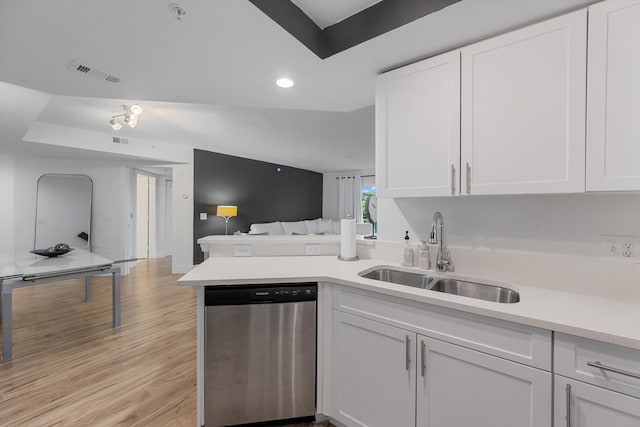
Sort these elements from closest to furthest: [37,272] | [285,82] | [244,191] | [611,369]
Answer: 1. [611,369]
2. [285,82]
3. [37,272]
4. [244,191]

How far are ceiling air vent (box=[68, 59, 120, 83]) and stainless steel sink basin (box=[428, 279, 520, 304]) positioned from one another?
242 cm

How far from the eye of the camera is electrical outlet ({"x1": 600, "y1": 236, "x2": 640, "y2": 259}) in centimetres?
125

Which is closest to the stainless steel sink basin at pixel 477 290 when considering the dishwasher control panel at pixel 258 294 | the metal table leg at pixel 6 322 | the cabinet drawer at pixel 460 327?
the cabinet drawer at pixel 460 327

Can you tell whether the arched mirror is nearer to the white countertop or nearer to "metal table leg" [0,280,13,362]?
"metal table leg" [0,280,13,362]

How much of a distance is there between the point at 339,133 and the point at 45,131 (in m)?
4.03

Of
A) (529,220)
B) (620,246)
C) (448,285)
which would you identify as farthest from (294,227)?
(620,246)

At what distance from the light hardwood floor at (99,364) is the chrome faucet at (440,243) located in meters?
1.77

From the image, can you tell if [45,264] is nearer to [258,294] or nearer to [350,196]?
[258,294]

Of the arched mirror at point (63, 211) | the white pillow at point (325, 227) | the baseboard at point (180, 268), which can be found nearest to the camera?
the arched mirror at point (63, 211)

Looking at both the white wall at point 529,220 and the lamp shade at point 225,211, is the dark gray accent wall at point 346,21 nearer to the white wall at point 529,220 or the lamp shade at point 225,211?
the white wall at point 529,220

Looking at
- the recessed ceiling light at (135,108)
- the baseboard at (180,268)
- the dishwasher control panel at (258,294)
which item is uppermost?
the recessed ceiling light at (135,108)

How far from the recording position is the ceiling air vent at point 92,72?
165 cm

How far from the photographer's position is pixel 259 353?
5.01 feet

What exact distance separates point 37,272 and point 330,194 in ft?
22.9
